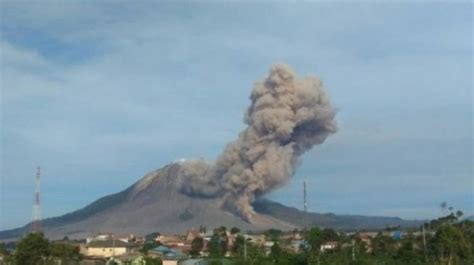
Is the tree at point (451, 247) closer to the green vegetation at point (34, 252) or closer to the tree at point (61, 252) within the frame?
the green vegetation at point (34, 252)

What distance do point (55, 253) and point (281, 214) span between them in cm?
12677

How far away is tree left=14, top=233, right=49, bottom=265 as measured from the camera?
4425 centimetres

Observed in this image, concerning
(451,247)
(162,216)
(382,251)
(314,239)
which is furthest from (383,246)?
(162,216)

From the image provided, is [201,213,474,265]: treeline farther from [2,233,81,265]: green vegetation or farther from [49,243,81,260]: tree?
[2,233,81,265]: green vegetation

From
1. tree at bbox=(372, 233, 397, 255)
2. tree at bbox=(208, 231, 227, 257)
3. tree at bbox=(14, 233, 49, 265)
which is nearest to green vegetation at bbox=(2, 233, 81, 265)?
tree at bbox=(14, 233, 49, 265)

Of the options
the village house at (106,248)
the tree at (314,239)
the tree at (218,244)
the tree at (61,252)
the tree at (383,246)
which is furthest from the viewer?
the village house at (106,248)

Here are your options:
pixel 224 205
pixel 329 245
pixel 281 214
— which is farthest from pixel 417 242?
pixel 281 214

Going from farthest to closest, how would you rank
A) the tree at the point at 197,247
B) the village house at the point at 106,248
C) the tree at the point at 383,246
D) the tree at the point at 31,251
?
the village house at the point at 106,248 < the tree at the point at 197,247 < the tree at the point at 383,246 < the tree at the point at 31,251

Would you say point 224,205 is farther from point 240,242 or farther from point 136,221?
point 240,242

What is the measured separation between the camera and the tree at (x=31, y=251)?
145 feet

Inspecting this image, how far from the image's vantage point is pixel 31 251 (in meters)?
44.4

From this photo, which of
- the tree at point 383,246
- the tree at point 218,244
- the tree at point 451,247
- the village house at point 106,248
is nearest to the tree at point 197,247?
the tree at point 218,244

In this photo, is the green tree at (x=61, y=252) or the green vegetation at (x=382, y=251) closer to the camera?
the green vegetation at (x=382, y=251)

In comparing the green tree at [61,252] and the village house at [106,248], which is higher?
the village house at [106,248]
